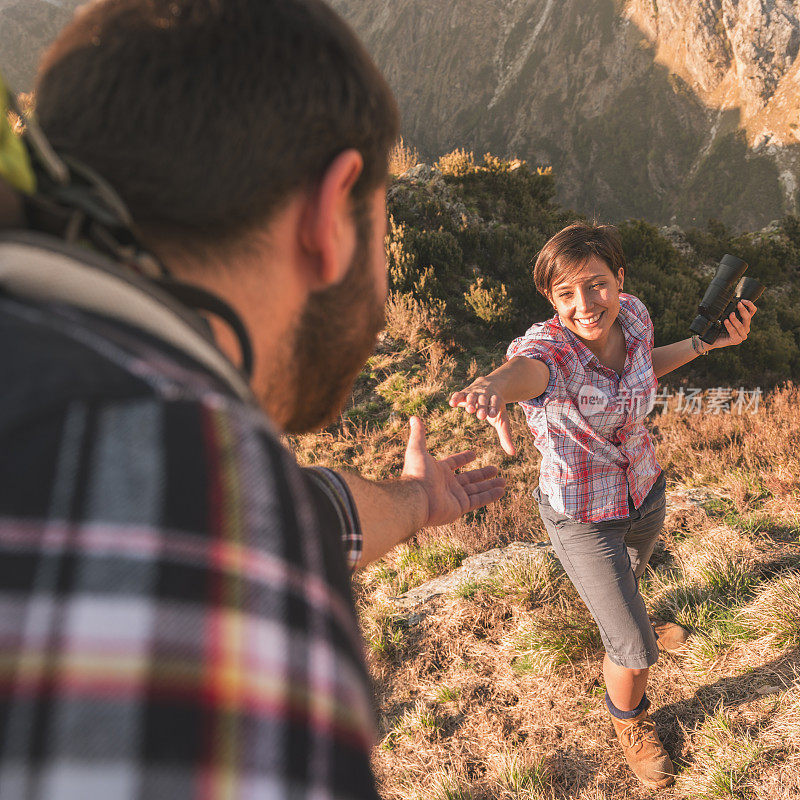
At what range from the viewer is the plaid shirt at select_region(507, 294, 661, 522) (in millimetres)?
2285

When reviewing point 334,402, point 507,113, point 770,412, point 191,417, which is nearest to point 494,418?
point 334,402

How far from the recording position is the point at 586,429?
7.50 feet

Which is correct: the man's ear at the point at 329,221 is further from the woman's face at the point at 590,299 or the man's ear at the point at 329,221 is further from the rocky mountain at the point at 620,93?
the rocky mountain at the point at 620,93

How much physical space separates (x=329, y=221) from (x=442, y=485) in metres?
1.21

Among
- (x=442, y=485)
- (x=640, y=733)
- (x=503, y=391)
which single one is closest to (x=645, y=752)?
(x=640, y=733)

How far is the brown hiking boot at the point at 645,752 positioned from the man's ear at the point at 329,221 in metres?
2.48

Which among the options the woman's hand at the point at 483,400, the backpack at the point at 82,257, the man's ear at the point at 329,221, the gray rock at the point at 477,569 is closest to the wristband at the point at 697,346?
the woman's hand at the point at 483,400

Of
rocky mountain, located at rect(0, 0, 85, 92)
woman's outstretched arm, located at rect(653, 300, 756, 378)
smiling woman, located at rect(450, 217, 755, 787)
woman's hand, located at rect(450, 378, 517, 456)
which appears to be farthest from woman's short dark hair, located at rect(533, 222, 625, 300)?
rocky mountain, located at rect(0, 0, 85, 92)

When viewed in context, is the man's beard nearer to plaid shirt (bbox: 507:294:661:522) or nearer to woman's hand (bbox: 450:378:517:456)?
woman's hand (bbox: 450:378:517:456)

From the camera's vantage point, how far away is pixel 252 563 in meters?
0.46

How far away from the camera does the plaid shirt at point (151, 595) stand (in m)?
0.36

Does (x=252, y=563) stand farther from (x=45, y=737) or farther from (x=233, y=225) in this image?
(x=233, y=225)

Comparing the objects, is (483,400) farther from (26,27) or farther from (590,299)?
(26,27)

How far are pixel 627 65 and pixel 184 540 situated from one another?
49.2 m
